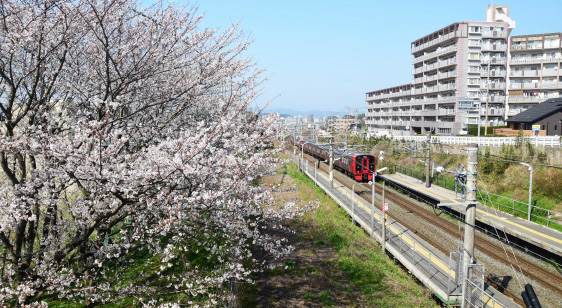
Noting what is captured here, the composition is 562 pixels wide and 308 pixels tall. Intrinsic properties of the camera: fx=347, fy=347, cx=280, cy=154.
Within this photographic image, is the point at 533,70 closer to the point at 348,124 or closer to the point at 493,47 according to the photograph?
the point at 493,47

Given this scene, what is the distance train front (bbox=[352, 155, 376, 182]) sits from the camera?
27203 mm

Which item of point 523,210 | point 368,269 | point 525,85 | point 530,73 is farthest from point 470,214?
point 530,73

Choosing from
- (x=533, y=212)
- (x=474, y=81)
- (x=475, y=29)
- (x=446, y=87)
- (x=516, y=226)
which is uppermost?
(x=475, y=29)

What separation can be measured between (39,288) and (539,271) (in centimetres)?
1456

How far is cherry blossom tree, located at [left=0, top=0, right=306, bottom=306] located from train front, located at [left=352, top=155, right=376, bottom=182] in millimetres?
19682

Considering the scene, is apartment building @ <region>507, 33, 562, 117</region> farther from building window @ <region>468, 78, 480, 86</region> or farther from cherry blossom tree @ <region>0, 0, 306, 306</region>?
cherry blossom tree @ <region>0, 0, 306, 306</region>

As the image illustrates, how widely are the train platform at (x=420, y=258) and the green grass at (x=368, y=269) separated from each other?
1.30ft

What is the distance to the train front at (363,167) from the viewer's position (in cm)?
2720

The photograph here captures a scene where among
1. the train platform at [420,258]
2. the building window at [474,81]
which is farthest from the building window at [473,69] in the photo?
the train platform at [420,258]

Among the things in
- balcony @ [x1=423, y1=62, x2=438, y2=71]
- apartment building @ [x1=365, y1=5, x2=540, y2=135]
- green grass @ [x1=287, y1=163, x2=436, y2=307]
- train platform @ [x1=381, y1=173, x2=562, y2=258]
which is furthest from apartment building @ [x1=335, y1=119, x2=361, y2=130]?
green grass @ [x1=287, y1=163, x2=436, y2=307]

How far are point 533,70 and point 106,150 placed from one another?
46.2 meters

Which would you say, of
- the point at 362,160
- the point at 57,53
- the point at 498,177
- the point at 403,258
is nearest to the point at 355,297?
the point at 403,258

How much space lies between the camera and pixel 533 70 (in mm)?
38406

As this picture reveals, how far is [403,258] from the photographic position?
502 inches
